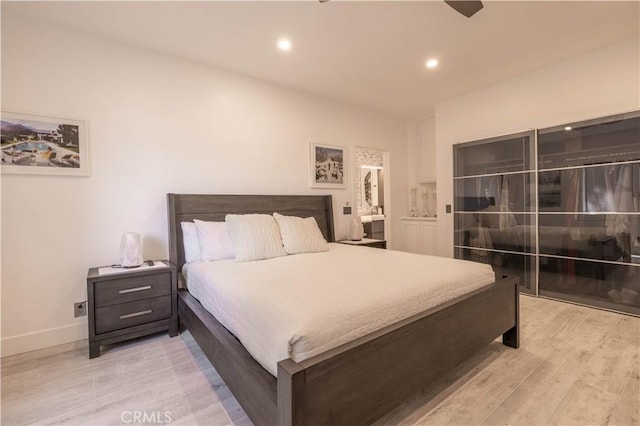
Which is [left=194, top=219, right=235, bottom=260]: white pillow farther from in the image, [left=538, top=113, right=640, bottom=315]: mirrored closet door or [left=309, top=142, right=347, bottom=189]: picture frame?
[left=538, top=113, right=640, bottom=315]: mirrored closet door

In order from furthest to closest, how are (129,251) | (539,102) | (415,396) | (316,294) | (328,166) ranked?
1. (328,166)
2. (539,102)
3. (129,251)
4. (415,396)
5. (316,294)

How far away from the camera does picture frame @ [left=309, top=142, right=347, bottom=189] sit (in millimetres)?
3965

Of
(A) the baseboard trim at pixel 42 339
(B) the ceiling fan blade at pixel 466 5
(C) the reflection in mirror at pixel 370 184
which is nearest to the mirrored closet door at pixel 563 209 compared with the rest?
(B) the ceiling fan blade at pixel 466 5

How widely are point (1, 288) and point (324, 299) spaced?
2573mm

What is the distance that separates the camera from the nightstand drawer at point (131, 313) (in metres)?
2.19

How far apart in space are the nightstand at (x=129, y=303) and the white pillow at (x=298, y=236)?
104 centimetres

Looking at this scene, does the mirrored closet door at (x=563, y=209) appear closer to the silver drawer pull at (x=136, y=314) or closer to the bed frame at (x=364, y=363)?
the bed frame at (x=364, y=363)

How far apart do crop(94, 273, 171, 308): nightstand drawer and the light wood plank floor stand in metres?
0.41

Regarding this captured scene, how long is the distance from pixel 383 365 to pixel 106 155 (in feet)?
9.21

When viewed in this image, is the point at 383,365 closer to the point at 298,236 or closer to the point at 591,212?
the point at 298,236

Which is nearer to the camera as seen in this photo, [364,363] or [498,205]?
[364,363]

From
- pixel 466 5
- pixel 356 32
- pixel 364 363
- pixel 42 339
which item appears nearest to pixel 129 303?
pixel 42 339

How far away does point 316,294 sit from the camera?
1.52 metres

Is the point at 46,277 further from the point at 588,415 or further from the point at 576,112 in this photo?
the point at 576,112
